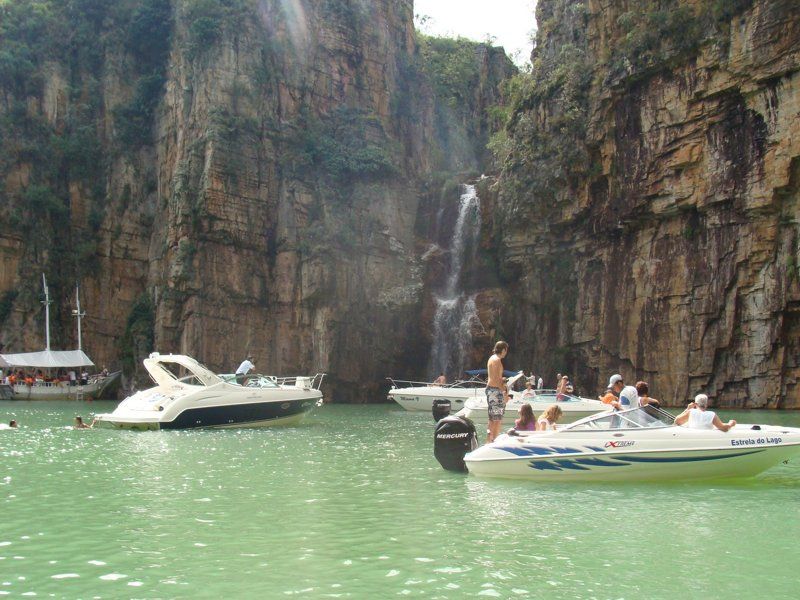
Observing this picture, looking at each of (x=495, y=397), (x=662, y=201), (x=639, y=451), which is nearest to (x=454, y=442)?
(x=495, y=397)

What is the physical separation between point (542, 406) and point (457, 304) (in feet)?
56.3

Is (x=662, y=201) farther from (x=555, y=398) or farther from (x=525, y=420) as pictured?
(x=525, y=420)

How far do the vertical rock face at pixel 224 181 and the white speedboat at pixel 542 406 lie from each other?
52.6ft

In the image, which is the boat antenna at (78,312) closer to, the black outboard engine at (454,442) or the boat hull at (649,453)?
the black outboard engine at (454,442)

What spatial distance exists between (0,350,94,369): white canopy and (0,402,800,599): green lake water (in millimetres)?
31551

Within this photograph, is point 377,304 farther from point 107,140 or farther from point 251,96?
point 107,140

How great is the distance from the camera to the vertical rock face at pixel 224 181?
1702 inches

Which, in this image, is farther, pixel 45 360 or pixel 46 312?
pixel 46 312

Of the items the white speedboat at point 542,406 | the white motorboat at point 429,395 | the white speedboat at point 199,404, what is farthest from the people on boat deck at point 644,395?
the white motorboat at point 429,395

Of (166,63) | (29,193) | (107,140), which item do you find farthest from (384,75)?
(29,193)

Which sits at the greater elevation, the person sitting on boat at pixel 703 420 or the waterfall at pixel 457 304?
the waterfall at pixel 457 304

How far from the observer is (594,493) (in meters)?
11.6

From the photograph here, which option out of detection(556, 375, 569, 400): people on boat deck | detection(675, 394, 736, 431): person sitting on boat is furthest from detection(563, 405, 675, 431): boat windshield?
detection(556, 375, 569, 400): people on boat deck

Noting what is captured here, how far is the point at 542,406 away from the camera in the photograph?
26141 mm
